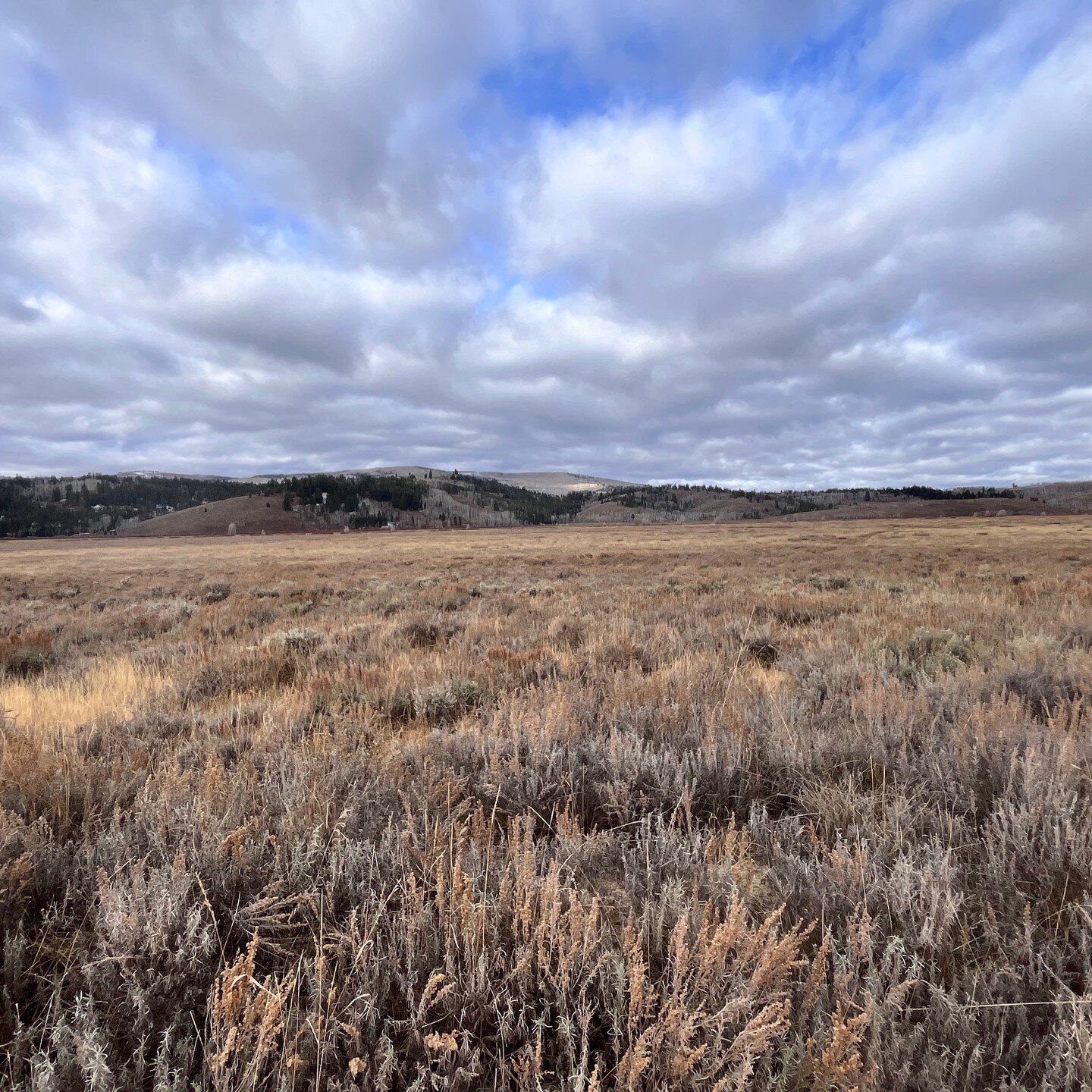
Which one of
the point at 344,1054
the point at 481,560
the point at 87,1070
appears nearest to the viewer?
the point at 87,1070

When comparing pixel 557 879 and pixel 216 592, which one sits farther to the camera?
pixel 216 592

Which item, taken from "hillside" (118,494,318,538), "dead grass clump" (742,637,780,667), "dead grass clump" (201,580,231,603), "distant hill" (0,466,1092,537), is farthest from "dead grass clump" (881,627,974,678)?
"hillside" (118,494,318,538)

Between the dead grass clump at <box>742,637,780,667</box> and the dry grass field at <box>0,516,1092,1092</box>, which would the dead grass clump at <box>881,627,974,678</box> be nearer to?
the dry grass field at <box>0,516,1092,1092</box>

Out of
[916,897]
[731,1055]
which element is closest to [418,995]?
[731,1055]

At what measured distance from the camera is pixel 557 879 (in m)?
1.91

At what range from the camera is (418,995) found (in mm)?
1783

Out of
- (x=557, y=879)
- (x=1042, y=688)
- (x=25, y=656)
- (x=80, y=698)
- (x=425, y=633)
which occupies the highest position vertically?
(x=557, y=879)

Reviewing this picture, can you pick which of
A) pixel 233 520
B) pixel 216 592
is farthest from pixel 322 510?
pixel 216 592

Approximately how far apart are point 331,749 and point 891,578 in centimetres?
1629

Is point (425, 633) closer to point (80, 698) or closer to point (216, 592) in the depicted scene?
point (80, 698)

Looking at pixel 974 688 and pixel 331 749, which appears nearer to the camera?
pixel 331 749

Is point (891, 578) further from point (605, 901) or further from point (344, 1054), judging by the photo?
point (344, 1054)

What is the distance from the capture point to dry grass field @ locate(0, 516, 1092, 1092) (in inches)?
59.4

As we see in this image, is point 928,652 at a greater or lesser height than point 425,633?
greater
